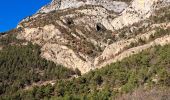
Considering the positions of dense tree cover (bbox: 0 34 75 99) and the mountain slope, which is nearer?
the mountain slope

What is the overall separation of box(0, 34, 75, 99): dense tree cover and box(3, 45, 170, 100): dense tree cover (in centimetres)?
2454

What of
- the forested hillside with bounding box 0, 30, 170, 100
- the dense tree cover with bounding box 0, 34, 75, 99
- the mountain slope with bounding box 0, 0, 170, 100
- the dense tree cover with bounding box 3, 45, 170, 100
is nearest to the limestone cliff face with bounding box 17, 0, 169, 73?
the mountain slope with bounding box 0, 0, 170, 100

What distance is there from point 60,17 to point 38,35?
13.4 meters

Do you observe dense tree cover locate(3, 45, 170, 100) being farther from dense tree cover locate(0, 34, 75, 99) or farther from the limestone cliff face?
dense tree cover locate(0, 34, 75, 99)

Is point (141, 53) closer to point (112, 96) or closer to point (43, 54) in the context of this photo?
point (112, 96)

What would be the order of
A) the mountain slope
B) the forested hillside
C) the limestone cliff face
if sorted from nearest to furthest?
1. the forested hillside
2. the mountain slope
3. the limestone cliff face

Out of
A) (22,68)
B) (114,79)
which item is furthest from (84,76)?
(22,68)

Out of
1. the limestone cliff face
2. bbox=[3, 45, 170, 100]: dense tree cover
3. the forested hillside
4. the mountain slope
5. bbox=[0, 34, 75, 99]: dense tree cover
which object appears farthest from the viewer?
the limestone cliff face

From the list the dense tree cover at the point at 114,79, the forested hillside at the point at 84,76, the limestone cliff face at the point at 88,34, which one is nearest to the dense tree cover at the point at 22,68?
the forested hillside at the point at 84,76

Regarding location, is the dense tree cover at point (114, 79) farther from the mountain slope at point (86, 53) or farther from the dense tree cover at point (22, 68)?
the dense tree cover at point (22, 68)

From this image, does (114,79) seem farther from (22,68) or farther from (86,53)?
(22,68)

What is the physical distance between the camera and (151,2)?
18175 centimetres

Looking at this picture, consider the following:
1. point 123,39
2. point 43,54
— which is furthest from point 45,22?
point 123,39

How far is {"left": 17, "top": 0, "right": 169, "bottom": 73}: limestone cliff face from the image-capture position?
6476 inches
